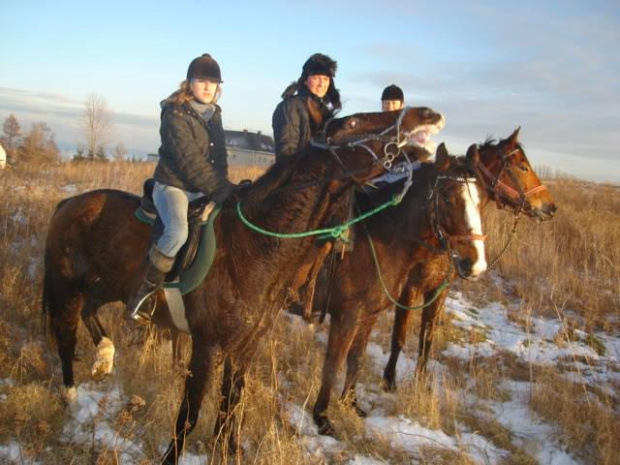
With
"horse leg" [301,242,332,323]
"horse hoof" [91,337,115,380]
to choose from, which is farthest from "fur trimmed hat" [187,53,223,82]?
"horse hoof" [91,337,115,380]

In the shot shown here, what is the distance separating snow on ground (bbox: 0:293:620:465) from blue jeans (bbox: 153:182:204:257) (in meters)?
1.16

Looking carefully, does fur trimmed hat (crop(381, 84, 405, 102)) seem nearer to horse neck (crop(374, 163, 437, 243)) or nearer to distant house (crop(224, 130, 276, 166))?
horse neck (crop(374, 163, 437, 243))

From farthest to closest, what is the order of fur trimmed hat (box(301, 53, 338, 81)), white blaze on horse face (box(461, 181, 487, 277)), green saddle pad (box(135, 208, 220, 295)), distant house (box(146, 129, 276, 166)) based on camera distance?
distant house (box(146, 129, 276, 166)), fur trimmed hat (box(301, 53, 338, 81)), white blaze on horse face (box(461, 181, 487, 277)), green saddle pad (box(135, 208, 220, 295))

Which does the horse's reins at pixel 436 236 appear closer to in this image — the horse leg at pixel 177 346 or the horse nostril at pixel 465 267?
the horse nostril at pixel 465 267

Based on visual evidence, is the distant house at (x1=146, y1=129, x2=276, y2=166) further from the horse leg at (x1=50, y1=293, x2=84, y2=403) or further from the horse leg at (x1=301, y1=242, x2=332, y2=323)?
the horse leg at (x1=301, y1=242, x2=332, y2=323)

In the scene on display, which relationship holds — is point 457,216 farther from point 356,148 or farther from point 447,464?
point 447,464

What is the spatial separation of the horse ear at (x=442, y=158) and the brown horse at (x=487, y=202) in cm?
63

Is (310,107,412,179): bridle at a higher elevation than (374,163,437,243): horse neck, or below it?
higher

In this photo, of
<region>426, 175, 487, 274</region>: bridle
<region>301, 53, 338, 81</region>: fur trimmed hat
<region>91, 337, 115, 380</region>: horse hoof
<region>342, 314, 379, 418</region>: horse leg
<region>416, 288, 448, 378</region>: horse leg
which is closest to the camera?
<region>426, 175, 487, 274</region>: bridle

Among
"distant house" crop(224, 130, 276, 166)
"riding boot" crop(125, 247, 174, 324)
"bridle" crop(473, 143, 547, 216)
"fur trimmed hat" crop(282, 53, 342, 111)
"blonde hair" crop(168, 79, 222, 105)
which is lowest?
"riding boot" crop(125, 247, 174, 324)

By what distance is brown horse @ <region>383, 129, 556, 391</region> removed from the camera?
4781 mm

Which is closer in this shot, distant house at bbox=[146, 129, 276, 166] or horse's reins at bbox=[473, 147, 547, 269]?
horse's reins at bbox=[473, 147, 547, 269]

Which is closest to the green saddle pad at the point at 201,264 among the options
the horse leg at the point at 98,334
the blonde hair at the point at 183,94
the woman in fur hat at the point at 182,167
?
the woman in fur hat at the point at 182,167

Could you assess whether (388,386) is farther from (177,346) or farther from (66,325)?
(66,325)
